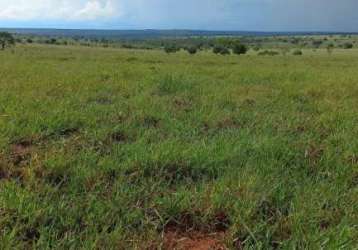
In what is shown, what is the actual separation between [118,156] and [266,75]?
26.5 feet

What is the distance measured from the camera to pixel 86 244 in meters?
2.29

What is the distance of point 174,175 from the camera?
345 cm

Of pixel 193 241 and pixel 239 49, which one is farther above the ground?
pixel 193 241

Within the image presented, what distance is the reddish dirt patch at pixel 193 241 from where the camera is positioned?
2.47 metres

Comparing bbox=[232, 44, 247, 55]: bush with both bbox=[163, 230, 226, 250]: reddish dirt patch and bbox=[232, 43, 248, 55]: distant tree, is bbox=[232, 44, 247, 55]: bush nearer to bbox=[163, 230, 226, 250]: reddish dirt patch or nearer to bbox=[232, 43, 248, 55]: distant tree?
bbox=[232, 43, 248, 55]: distant tree

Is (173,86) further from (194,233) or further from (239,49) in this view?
(239,49)

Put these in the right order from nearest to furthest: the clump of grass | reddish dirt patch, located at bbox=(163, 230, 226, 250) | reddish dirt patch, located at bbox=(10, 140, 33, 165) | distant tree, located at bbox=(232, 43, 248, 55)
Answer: reddish dirt patch, located at bbox=(163, 230, 226, 250) < reddish dirt patch, located at bbox=(10, 140, 33, 165) < the clump of grass < distant tree, located at bbox=(232, 43, 248, 55)

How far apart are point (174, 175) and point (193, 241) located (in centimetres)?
95

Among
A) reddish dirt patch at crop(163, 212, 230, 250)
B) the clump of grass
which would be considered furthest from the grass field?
the clump of grass

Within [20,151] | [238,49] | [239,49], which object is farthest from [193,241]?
[238,49]

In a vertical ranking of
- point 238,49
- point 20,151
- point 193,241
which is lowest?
point 238,49

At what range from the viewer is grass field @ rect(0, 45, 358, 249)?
2.49 metres

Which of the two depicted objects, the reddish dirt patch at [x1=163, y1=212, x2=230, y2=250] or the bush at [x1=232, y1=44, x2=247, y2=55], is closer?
the reddish dirt patch at [x1=163, y1=212, x2=230, y2=250]

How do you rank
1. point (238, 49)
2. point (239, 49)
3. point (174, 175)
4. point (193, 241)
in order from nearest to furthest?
point (193, 241)
point (174, 175)
point (239, 49)
point (238, 49)
